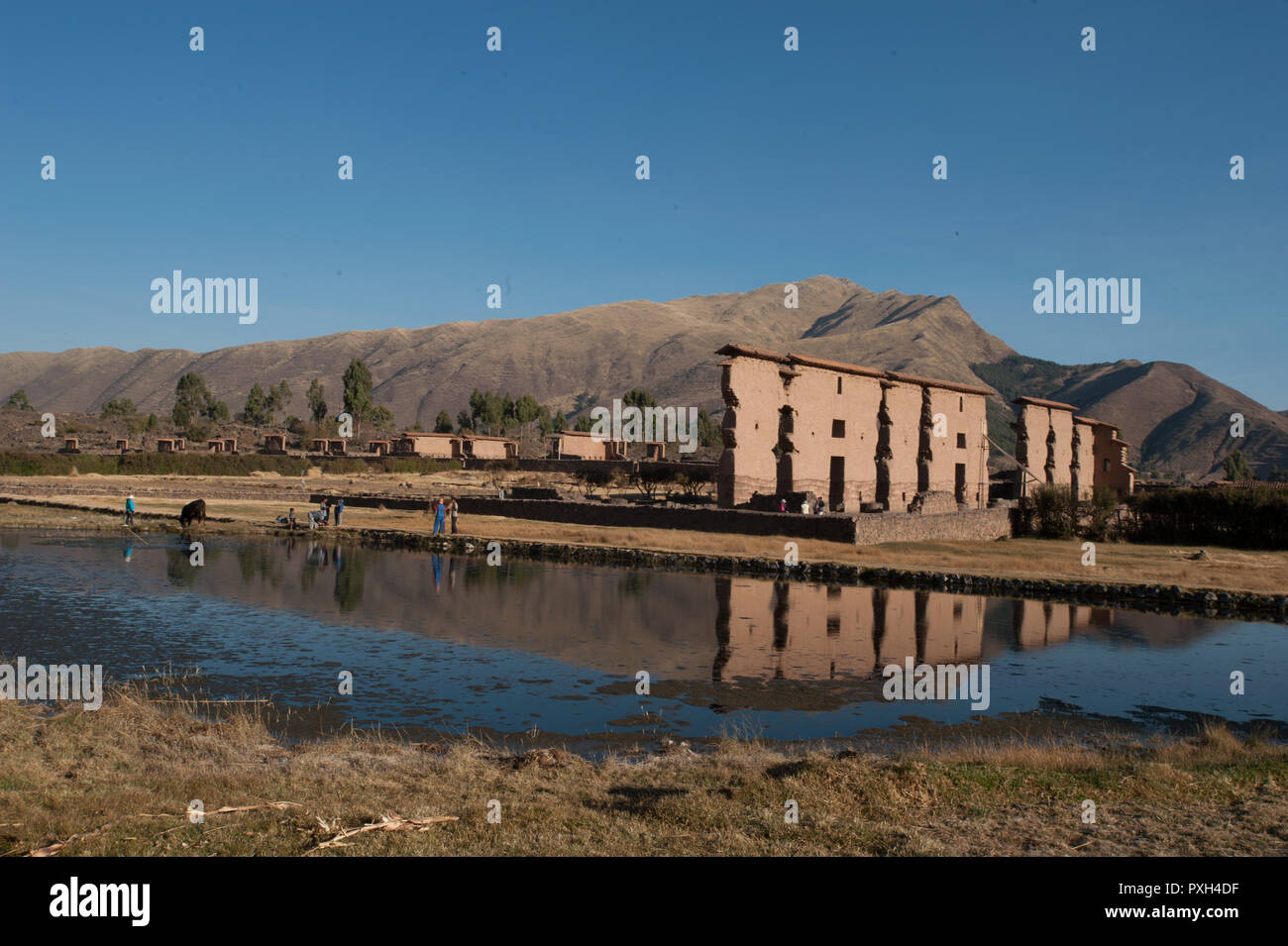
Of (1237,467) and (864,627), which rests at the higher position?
(1237,467)

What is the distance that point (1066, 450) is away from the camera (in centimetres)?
5400

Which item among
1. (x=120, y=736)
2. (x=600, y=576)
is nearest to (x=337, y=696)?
(x=120, y=736)

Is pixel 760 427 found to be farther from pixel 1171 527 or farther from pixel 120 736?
pixel 120 736

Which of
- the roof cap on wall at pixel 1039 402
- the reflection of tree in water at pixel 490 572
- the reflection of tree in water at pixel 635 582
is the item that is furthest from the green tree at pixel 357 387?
the reflection of tree in water at pixel 635 582

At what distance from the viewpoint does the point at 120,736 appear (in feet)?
33.0

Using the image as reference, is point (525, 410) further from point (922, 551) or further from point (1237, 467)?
point (922, 551)

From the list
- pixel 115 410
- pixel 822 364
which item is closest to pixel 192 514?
pixel 822 364

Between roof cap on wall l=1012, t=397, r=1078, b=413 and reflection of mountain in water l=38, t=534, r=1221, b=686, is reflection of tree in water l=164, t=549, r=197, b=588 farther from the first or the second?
roof cap on wall l=1012, t=397, r=1078, b=413

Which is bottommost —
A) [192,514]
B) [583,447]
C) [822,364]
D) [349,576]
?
[349,576]

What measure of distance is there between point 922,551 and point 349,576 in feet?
63.2

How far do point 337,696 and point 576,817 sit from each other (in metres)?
6.66

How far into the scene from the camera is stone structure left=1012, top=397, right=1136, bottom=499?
49.6 meters

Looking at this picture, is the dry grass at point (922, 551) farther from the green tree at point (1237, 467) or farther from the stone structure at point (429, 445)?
the green tree at point (1237, 467)
